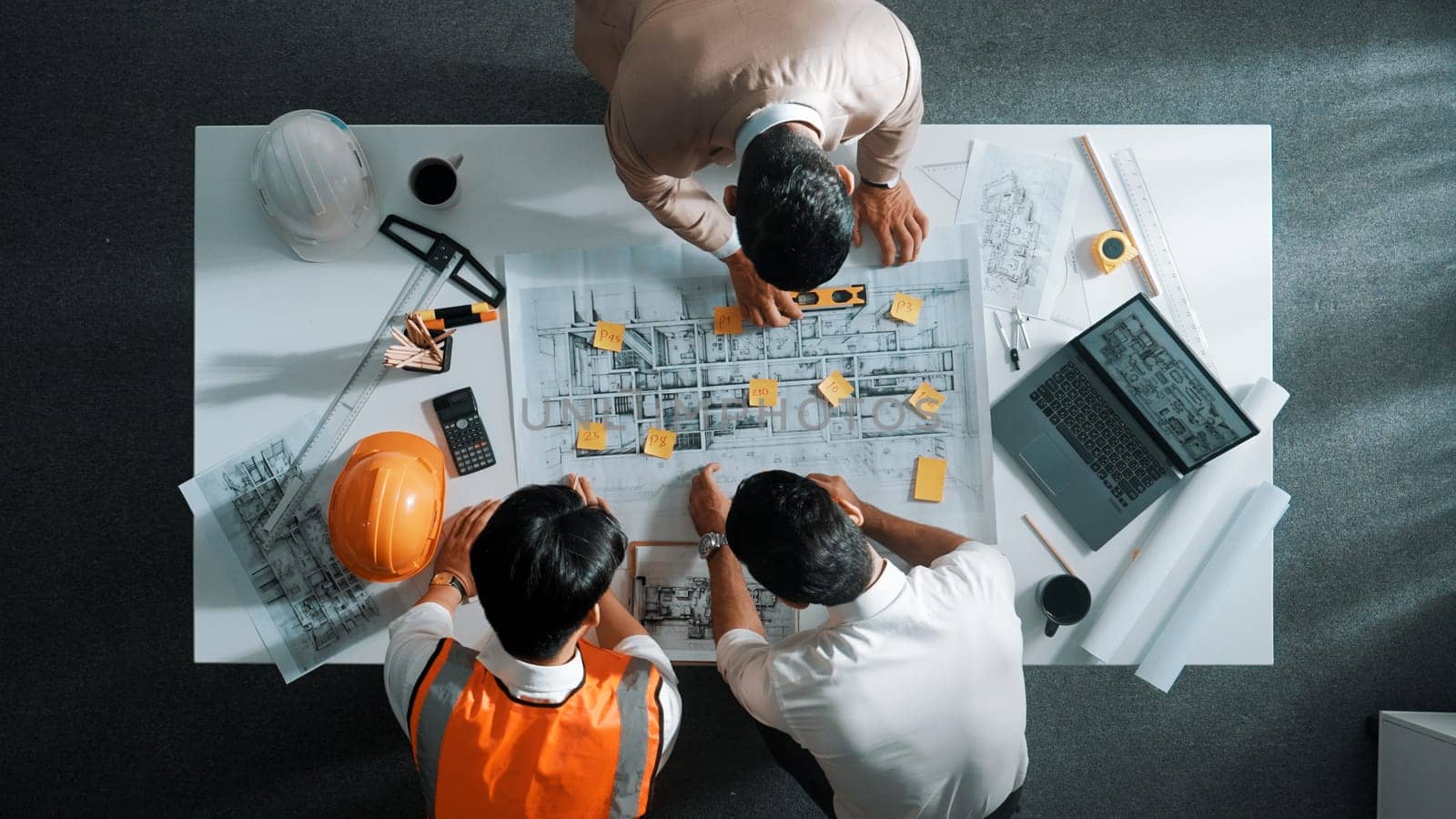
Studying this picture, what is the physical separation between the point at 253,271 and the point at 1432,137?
2.70 meters

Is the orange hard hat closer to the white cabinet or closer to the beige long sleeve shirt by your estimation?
the beige long sleeve shirt

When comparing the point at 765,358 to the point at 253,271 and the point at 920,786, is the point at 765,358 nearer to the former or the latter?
the point at 920,786

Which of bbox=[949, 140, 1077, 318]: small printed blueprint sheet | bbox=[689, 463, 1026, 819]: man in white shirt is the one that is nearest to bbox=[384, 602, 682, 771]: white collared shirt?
bbox=[689, 463, 1026, 819]: man in white shirt

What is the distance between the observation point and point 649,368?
1.43 m

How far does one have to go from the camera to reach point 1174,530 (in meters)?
1.41

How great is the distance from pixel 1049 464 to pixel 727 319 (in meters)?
0.60

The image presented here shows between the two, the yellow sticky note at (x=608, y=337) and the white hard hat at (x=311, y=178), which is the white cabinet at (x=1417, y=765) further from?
the white hard hat at (x=311, y=178)

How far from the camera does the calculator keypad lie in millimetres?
1396

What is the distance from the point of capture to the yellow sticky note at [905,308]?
142 cm

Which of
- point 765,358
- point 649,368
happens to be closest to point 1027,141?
point 765,358

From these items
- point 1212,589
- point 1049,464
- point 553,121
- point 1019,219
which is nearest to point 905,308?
point 1019,219

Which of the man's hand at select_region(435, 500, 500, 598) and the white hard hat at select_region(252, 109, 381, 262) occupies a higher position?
the white hard hat at select_region(252, 109, 381, 262)

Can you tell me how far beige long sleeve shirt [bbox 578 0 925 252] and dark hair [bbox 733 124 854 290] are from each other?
9 centimetres

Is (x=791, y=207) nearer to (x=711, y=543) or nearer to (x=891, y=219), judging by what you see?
(x=891, y=219)
